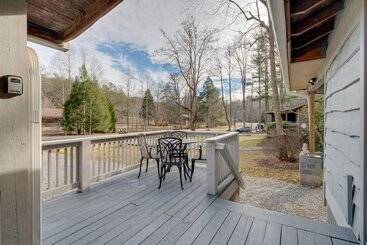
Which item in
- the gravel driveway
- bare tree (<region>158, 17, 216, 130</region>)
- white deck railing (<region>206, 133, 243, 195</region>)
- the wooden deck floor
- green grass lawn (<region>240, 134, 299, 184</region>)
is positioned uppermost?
bare tree (<region>158, 17, 216, 130</region>)

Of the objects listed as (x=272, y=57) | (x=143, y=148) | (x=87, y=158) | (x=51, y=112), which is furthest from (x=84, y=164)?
(x=51, y=112)

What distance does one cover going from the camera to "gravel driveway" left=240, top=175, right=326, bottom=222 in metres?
5.76

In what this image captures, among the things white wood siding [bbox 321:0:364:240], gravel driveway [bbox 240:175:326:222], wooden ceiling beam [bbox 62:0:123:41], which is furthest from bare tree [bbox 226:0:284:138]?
wooden ceiling beam [bbox 62:0:123:41]

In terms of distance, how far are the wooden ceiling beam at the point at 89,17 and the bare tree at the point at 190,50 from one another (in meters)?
→ 15.4

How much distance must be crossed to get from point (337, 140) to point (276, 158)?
8167 mm

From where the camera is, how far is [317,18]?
123 inches

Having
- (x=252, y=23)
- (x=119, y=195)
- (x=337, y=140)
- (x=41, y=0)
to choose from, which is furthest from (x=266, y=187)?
(x=252, y=23)

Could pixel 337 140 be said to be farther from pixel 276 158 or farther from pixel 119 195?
pixel 276 158

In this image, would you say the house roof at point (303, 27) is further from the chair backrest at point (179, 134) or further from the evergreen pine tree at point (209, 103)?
the evergreen pine tree at point (209, 103)

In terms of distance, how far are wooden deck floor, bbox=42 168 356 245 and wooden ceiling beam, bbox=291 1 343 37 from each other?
247 cm

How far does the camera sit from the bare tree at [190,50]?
17.5 meters

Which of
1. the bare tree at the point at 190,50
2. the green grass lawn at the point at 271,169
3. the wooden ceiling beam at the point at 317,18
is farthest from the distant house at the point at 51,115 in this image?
the wooden ceiling beam at the point at 317,18

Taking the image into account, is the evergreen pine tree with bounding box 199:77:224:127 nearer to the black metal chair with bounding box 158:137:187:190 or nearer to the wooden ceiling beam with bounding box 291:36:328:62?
the wooden ceiling beam with bounding box 291:36:328:62

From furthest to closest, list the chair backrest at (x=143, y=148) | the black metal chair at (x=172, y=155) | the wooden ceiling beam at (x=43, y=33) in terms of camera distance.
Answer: the chair backrest at (x=143, y=148)
the black metal chair at (x=172, y=155)
the wooden ceiling beam at (x=43, y=33)
